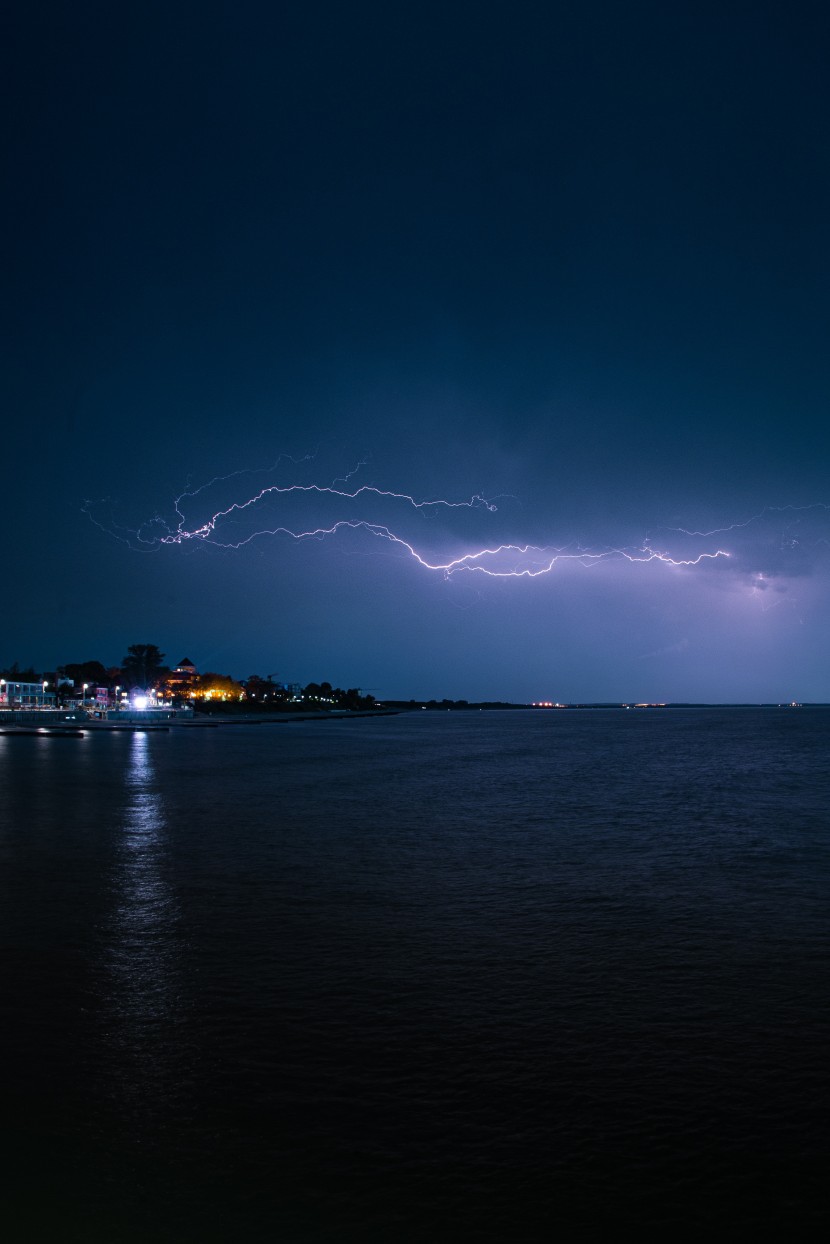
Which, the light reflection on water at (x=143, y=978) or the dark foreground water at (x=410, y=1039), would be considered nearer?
the dark foreground water at (x=410, y=1039)

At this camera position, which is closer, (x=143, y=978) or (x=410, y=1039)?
(x=410, y=1039)

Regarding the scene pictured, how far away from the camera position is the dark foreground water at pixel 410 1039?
6.16m

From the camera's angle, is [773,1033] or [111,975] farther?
[111,975]

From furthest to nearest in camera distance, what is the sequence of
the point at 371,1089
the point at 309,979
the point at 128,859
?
the point at 128,859
the point at 309,979
the point at 371,1089

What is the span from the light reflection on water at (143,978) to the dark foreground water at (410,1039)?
0.05 metres

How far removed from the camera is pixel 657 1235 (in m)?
5.79

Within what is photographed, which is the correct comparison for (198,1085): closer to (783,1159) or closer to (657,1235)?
(657,1235)

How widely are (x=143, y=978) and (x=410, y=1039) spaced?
13.0 feet

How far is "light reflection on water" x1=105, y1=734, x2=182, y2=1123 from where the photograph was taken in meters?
8.00

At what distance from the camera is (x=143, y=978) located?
11117 millimetres

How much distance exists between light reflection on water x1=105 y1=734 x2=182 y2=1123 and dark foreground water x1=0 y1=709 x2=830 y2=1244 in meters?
0.05

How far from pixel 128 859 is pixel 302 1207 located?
15525mm

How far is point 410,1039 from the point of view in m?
9.04

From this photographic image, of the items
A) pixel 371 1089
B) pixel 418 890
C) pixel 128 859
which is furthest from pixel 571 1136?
pixel 128 859
